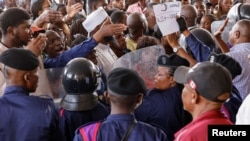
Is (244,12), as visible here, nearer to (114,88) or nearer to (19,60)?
(114,88)

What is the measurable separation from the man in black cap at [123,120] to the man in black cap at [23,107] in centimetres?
24

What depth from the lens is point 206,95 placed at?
1.99 m

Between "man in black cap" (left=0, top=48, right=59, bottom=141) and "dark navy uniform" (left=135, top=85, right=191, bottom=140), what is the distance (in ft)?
2.12

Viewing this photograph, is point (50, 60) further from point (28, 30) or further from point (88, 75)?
point (88, 75)

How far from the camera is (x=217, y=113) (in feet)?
6.47

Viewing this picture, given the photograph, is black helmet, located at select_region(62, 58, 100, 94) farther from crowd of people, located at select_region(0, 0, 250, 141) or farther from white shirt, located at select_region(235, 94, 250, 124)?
white shirt, located at select_region(235, 94, 250, 124)

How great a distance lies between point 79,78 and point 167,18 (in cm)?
103

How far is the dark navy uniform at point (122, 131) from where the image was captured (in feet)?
6.72

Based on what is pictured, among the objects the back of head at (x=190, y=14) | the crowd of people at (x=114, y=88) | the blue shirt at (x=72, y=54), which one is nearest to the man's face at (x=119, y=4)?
the back of head at (x=190, y=14)

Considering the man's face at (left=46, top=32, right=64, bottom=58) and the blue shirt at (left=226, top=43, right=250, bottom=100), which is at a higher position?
the man's face at (left=46, top=32, right=64, bottom=58)

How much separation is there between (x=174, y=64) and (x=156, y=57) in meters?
0.29

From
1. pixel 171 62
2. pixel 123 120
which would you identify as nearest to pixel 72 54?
pixel 171 62

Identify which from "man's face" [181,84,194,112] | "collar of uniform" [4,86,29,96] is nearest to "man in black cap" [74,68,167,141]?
"man's face" [181,84,194,112]

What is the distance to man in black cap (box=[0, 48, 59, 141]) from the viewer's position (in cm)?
220
